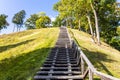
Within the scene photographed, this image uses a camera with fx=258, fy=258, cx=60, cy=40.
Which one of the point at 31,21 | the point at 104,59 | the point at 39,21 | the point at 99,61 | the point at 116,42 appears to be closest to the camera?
the point at 99,61

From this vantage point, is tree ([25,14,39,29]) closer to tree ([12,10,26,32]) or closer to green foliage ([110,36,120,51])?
tree ([12,10,26,32])

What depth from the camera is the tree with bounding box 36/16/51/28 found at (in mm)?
117875

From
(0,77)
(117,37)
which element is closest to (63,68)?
(0,77)

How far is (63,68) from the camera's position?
15.5 m

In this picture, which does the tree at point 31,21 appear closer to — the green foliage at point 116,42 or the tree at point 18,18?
the tree at point 18,18

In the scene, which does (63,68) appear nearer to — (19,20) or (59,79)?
(59,79)

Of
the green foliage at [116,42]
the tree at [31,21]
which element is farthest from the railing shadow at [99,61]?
the tree at [31,21]

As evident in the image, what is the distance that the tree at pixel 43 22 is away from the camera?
11788cm

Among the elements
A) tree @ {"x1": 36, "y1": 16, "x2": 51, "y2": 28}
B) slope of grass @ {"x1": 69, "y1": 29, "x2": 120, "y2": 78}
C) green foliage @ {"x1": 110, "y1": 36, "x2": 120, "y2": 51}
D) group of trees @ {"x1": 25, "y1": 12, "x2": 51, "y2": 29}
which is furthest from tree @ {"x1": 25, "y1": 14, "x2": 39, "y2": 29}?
slope of grass @ {"x1": 69, "y1": 29, "x2": 120, "y2": 78}

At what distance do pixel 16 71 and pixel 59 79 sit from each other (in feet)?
13.2

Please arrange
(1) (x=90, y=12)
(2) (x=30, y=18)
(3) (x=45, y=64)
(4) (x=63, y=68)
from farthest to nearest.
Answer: (2) (x=30, y=18), (1) (x=90, y=12), (3) (x=45, y=64), (4) (x=63, y=68)

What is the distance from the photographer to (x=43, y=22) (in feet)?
389

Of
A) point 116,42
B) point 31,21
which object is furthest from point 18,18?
point 116,42

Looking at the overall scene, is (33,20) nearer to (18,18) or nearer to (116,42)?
(18,18)
